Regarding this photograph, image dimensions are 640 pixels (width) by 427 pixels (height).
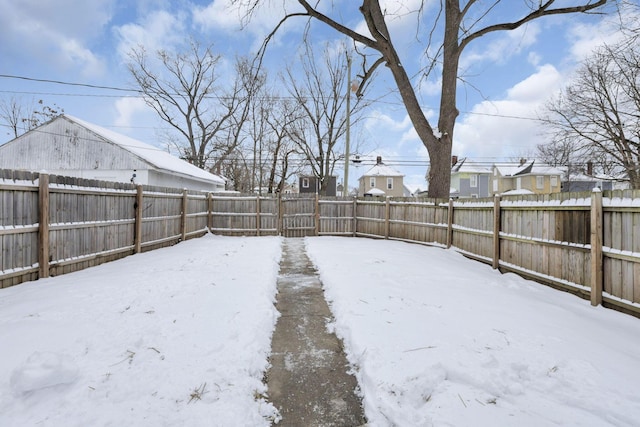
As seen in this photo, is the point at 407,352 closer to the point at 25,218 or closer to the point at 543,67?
the point at 25,218

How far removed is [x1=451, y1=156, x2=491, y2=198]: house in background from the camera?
113 feet

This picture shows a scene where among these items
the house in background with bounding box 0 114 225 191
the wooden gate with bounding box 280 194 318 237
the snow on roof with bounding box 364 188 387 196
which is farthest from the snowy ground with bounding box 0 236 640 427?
the snow on roof with bounding box 364 188 387 196

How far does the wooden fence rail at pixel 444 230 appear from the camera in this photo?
12.8 feet

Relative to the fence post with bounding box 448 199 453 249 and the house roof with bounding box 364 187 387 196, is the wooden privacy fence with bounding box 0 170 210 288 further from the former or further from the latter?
the house roof with bounding box 364 187 387 196

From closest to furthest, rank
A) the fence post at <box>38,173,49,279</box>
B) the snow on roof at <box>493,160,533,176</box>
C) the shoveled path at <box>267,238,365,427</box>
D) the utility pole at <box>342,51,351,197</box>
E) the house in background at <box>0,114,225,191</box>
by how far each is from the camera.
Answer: the shoveled path at <box>267,238,365,427</box> → the fence post at <box>38,173,49,279</box> → the house in background at <box>0,114,225,191</box> → the utility pole at <box>342,51,351,197</box> → the snow on roof at <box>493,160,533,176</box>

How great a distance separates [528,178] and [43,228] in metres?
36.2

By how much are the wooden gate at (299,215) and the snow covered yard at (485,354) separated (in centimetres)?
742

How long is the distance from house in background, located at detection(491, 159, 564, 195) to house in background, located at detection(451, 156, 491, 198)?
1231 millimetres

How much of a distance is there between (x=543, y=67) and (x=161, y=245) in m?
14.7

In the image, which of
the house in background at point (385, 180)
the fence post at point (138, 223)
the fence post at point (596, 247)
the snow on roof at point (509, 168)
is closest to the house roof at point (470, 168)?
the snow on roof at point (509, 168)

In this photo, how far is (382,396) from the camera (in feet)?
6.85

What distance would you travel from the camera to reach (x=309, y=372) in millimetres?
2541

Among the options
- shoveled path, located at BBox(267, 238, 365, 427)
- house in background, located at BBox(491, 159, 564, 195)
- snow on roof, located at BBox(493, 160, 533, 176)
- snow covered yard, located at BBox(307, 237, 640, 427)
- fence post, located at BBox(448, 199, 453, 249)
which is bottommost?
shoveled path, located at BBox(267, 238, 365, 427)

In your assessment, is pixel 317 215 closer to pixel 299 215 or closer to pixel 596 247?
pixel 299 215
